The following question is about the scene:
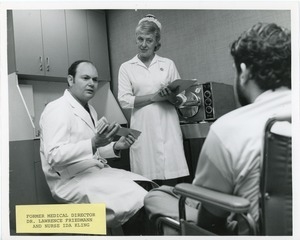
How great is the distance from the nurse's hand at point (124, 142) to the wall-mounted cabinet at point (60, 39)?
279 millimetres

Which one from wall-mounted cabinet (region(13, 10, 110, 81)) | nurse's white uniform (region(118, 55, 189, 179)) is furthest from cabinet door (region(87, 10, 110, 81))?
nurse's white uniform (region(118, 55, 189, 179))

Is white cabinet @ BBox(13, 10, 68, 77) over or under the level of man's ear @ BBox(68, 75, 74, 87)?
over

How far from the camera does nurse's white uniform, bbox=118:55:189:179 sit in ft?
4.50

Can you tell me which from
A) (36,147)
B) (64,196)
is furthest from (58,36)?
(64,196)

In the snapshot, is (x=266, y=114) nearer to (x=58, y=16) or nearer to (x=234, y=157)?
(x=234, y=157)

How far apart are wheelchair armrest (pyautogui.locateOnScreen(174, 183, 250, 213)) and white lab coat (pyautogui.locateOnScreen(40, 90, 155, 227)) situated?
36cm

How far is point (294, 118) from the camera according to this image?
1.18 meters

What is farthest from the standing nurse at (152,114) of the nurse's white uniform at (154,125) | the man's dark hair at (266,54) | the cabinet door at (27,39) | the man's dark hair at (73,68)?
the cabinet door at (27,39)

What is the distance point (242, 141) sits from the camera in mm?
998

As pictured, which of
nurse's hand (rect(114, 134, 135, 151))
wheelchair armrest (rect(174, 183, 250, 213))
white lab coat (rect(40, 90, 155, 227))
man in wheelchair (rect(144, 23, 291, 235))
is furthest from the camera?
nurse's hand (rect(114, 134, 135, 151))
